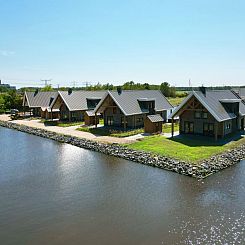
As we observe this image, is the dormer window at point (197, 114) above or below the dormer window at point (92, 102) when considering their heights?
below

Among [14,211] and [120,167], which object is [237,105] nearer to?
[120,167]

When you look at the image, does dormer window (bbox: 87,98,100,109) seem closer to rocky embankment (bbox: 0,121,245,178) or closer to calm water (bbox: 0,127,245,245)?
rocky embankment (bbox: 0,121,245,178)

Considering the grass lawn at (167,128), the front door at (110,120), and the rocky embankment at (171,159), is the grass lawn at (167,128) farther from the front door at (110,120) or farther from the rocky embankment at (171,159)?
the rocky embankment at (171,159)

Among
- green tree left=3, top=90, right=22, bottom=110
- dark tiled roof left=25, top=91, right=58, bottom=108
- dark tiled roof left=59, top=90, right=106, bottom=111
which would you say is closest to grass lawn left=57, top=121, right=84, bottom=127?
dark tiled roof left=59, top=90, right=106, bottom=111

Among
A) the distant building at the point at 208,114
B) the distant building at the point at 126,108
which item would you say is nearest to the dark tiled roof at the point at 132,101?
the distant building at the point at 126,108

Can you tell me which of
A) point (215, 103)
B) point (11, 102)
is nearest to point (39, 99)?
point (11, 102)

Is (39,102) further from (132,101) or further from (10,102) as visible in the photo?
(132,101)
